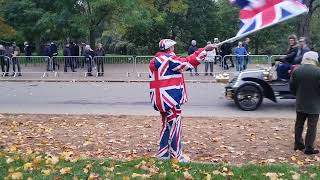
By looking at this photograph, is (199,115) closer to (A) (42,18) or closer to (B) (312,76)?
(B) (312,76)

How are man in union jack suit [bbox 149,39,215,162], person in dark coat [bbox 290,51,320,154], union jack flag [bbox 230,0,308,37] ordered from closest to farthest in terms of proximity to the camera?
union jack flag [bbox 230,0,308,37]
man in union jack suit [bbox 149,39,215,162]
person in dark coat [bbox 290,51,320,154]

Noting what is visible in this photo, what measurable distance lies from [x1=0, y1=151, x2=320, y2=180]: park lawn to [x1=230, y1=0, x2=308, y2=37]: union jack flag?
73.0 inches

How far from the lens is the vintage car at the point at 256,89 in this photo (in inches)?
503

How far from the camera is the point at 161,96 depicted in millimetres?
7113

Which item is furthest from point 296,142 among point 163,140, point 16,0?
point 16,0

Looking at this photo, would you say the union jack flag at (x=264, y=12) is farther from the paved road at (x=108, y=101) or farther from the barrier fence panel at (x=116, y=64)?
the barrier fence panel at (x=116, y=64)

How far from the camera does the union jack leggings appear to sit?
24.0 feet

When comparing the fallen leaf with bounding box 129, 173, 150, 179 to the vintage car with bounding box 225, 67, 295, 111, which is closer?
the fallen leaf with bounding box 129, 173, 150, 179

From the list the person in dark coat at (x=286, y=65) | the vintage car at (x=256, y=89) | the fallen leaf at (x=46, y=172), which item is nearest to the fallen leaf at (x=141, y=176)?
the fallen leaf at (x=46, y=172)

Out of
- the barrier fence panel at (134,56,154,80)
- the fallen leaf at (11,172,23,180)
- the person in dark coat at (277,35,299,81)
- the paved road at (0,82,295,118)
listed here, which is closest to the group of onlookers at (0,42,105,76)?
the barrier fence panel at (134,56,154,80)

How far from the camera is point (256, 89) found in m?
12.8

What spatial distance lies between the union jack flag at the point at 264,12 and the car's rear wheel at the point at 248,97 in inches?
252

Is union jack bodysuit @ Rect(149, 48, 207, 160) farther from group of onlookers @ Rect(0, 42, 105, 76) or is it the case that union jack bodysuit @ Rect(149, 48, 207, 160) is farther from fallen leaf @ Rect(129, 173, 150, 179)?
group of onlookers @ Rect(0, 42, 105, 76)

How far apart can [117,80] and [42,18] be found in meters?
9.89
